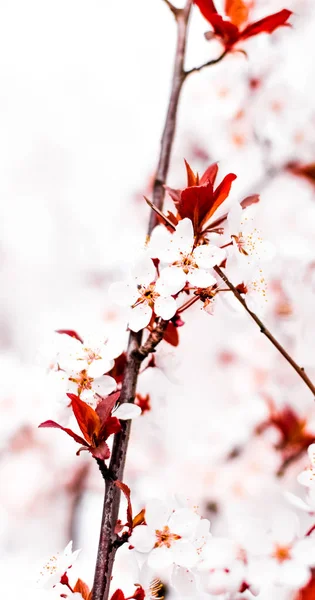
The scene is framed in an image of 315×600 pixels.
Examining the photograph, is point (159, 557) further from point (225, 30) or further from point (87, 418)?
point (225, 30)

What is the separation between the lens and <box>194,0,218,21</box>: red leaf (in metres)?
0.67

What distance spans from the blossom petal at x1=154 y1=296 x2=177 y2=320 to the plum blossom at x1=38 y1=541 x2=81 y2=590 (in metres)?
0.23

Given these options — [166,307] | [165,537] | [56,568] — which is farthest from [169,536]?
[166,307]

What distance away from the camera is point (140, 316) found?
0.51m

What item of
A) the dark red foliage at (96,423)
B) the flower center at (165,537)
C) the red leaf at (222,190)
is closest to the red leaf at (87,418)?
the dark red foliage at (96,423)

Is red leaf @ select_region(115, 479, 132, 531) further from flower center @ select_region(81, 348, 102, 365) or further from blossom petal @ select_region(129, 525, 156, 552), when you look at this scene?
flower center @ select_region(81, 348, 102, 365)

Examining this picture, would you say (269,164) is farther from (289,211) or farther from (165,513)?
(165,513)

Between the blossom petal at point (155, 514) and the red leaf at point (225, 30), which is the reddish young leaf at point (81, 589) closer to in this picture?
the blossom petal at point (155, 514)

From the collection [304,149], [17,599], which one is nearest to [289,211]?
[304,149]

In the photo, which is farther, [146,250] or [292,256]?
[292,256]

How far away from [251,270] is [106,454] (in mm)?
211

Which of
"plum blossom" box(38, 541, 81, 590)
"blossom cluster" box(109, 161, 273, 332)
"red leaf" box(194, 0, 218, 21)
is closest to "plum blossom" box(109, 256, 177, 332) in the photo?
"blossom cluster" box(109, 161, 273, 332)

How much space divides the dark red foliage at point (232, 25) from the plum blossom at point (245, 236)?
11.8 inches

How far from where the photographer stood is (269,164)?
2.03 m
